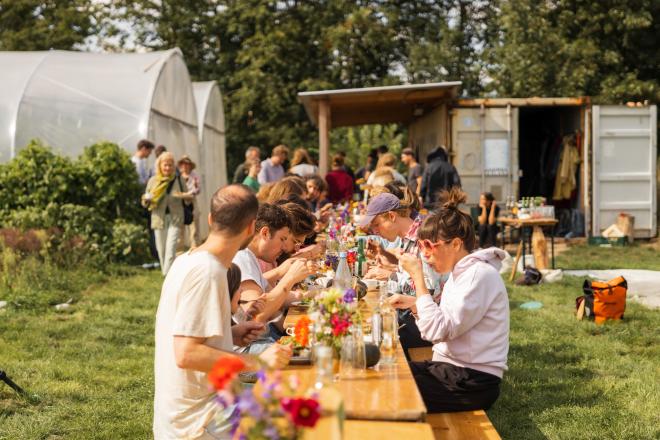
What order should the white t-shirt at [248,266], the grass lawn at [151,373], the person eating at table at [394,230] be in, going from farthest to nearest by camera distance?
1. the person eating at table at [394,230]
2. the grass lawn at [151,373]
3. the white t-shirt at [248,266]

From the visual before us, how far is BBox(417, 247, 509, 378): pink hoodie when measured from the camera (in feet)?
13.1

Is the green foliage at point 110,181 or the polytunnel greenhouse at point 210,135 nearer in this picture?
the green foliage at point 110,181

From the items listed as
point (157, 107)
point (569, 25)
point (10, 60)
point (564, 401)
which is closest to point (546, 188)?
point (569, 25)

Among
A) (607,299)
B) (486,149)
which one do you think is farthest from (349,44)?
(607,299)

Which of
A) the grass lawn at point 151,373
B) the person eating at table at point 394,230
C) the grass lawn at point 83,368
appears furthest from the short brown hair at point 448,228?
the grass lawn at point 83,368

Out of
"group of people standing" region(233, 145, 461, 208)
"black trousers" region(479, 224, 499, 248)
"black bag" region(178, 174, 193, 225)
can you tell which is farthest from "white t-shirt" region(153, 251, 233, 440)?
"black trousers" region(479, 224, 499, 248)

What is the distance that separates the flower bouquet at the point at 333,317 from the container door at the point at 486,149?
12318 mm

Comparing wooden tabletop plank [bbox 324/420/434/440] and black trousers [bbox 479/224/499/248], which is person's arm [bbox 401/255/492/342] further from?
black trousers [bbox 479/224/499/248]

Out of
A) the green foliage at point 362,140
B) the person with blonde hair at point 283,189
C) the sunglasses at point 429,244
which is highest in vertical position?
the green foliage at point 362,140

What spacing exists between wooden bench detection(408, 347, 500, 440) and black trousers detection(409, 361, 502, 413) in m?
0.05

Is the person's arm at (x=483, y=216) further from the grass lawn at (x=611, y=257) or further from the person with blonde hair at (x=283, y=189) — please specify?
the person with blonde hair at (x=283, y=189)

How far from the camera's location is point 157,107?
49.3 ft

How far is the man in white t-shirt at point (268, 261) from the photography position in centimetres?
457

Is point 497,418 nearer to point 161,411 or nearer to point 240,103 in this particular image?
point 161,411
